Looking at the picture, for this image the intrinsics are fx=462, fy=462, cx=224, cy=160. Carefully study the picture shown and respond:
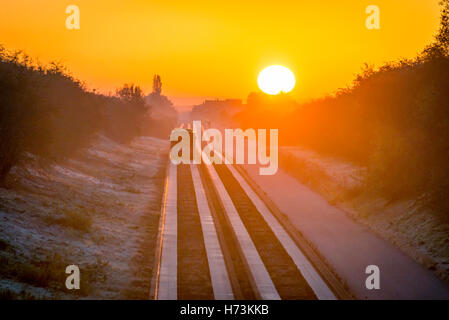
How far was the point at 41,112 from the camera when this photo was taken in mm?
19047

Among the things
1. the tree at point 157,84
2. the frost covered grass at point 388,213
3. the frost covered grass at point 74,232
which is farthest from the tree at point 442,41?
the tree at point 157,84

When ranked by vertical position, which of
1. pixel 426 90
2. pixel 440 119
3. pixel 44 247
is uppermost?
pixel 426 90

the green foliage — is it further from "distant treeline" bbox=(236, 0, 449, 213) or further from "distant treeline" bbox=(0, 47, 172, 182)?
"distant treeline" bbox=(236, 0, 449, 213)

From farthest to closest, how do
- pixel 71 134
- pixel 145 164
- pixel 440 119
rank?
1. pixel 145 164
2. pixel 71 134
3. pixel 440 119

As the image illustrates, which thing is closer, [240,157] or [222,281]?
[222,281]

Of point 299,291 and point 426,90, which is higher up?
point 426,90

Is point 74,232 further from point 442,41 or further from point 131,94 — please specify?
point 131,94

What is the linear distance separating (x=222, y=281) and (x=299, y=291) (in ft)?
6.54

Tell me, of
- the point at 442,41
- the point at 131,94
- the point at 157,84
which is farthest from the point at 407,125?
the point at 157,84

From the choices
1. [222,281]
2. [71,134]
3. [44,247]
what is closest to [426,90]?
[222,281]

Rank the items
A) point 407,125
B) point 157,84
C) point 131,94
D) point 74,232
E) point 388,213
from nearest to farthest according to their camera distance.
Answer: point 74,232
point 388,213
point 407,125
point 131,94
point 157,84
